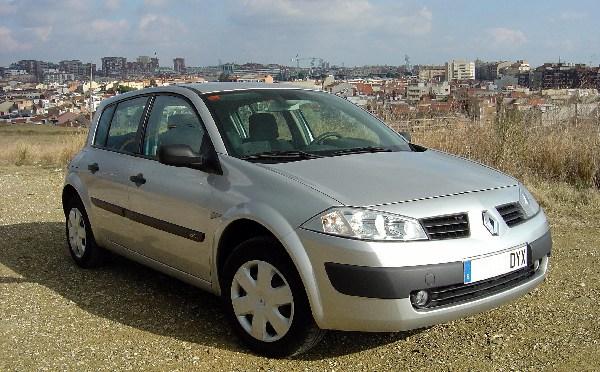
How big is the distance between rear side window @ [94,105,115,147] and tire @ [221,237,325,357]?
2144 millimetres

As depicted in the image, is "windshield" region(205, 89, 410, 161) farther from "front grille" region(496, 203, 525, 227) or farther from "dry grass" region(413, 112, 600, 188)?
"dry grass" region(413, 112, 600, 188)

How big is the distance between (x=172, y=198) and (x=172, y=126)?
23.6 inches

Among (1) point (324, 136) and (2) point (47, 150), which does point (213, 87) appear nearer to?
(1) point (324, 136)

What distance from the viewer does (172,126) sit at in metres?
4.38

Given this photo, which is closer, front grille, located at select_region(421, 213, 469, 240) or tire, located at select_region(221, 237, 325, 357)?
front grille, located at select_region(421, 213, 469, 240)

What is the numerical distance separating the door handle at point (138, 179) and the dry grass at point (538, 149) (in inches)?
236

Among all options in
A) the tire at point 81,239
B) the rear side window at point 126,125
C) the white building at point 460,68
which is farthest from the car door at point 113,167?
the white building at point 460,68

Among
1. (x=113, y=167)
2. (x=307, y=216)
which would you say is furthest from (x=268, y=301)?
(x=113, y=167)

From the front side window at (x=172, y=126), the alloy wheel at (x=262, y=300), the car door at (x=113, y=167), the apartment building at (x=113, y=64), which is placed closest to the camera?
the alloy wheel at (x=262, y=300)

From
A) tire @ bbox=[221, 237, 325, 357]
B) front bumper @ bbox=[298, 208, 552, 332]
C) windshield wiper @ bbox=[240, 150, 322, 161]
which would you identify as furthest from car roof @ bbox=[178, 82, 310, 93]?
front bumper @ bbox=[298, 208, 552, 332]

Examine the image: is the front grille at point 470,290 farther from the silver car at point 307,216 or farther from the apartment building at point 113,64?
the apartment building at point 113,64

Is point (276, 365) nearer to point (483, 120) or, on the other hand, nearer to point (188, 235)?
point (188, 235)

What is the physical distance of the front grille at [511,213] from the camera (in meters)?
3.41

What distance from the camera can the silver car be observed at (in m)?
3.08
